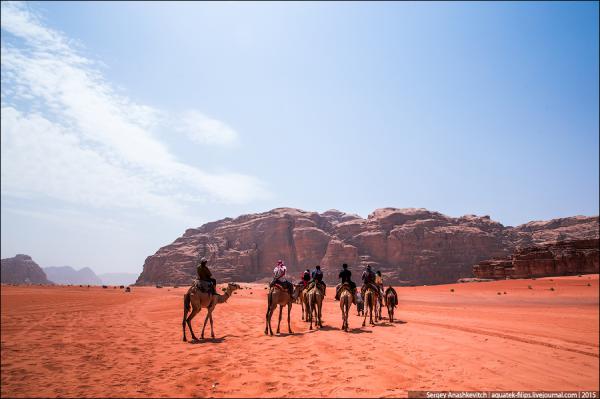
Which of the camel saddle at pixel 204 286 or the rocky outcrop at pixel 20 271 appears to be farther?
the rocky outcrop at pixel 20 271

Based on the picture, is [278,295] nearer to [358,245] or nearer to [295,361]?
[295,361]

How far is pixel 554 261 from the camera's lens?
57875 mm

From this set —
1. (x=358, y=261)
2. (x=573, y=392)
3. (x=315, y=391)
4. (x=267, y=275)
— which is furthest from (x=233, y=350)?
(x=267, y=275)

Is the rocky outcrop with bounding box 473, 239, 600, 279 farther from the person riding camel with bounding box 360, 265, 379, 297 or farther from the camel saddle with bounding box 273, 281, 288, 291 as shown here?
the camel saddle with bounding box 273, 281, 288, 291

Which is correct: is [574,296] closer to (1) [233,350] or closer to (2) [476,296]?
(2) [476,296]

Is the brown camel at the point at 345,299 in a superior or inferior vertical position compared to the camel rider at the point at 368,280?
inferior

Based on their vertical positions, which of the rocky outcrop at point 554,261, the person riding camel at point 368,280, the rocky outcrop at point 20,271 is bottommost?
the rocky outcrop at point 20,271

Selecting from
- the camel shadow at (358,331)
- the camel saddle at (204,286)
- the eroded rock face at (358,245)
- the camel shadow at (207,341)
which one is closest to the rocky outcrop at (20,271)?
the eroded rock face at (358,245)

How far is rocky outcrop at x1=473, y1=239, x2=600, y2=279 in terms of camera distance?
183 feet

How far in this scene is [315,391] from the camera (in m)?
7.16

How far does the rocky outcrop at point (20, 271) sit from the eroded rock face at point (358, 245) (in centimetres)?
8847

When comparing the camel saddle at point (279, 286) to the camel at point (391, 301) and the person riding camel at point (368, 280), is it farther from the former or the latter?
the camel at point (391, 301)

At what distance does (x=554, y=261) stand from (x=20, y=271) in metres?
218

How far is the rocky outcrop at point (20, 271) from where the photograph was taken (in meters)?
161
